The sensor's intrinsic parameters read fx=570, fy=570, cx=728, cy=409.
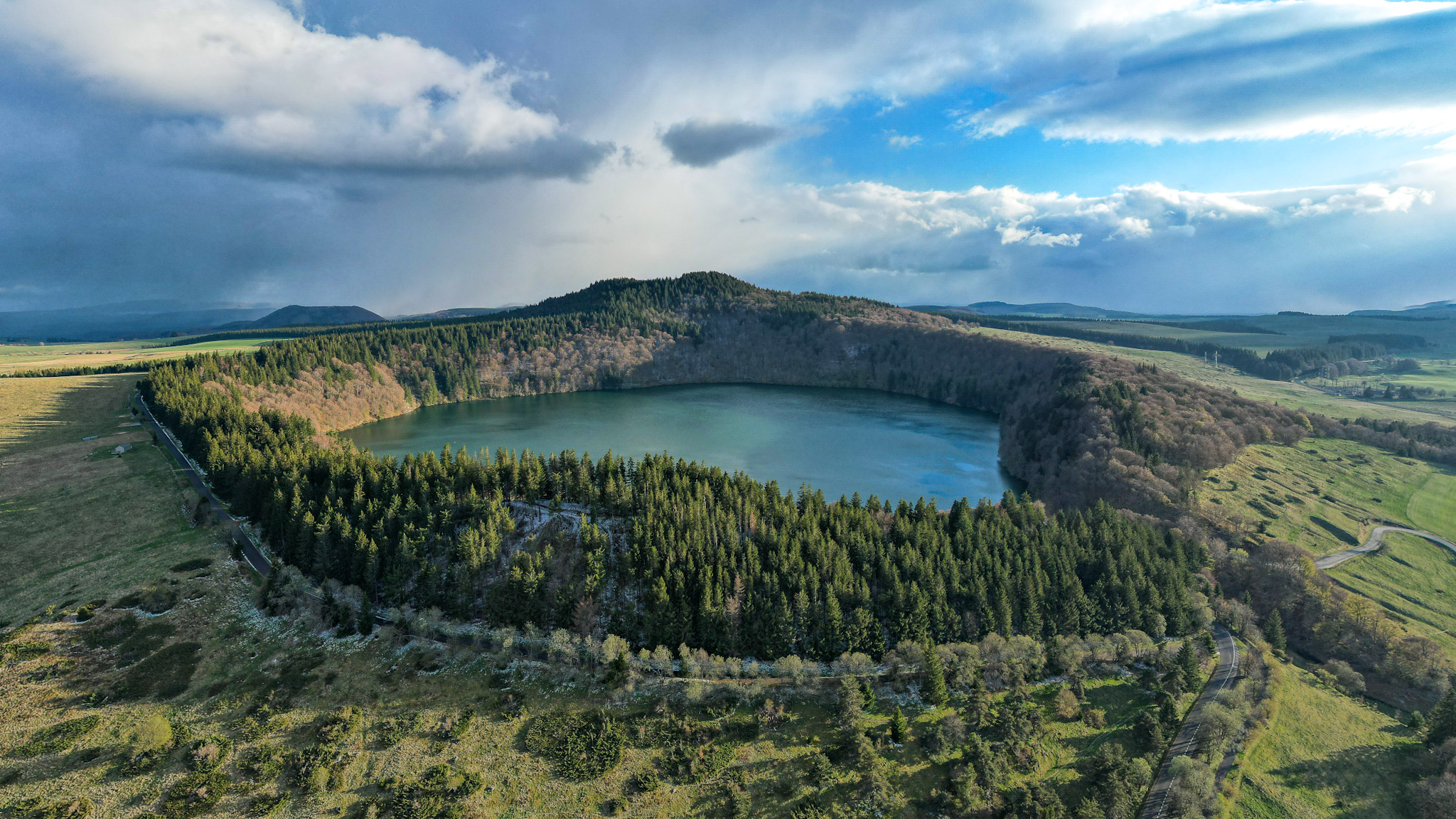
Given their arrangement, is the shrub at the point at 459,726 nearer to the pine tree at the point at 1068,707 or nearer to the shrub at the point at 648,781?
the shrub at the point at 648,781

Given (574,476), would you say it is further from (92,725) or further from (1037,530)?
(1037,530)

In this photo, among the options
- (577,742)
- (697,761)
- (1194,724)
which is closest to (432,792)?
(577,742)

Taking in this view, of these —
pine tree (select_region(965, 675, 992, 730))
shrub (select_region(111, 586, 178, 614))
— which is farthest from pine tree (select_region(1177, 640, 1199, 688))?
shrub (select_region(111, 586, 178, 614))

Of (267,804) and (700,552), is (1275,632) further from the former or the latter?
(267,804)

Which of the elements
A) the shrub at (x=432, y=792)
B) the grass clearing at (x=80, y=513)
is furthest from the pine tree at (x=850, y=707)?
the grass clearing at (x=80, y=513)

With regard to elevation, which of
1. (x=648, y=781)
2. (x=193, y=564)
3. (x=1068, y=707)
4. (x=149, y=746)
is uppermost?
(x=193, y=564)

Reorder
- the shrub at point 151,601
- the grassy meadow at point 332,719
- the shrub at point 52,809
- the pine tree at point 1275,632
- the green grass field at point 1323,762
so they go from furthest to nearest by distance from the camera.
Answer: the pine tree at point 1275,632
the shrub at point 151,601
the green grass field at point 1323,762
the grassy meadow at point 332,719
the shrub at point 52,809
